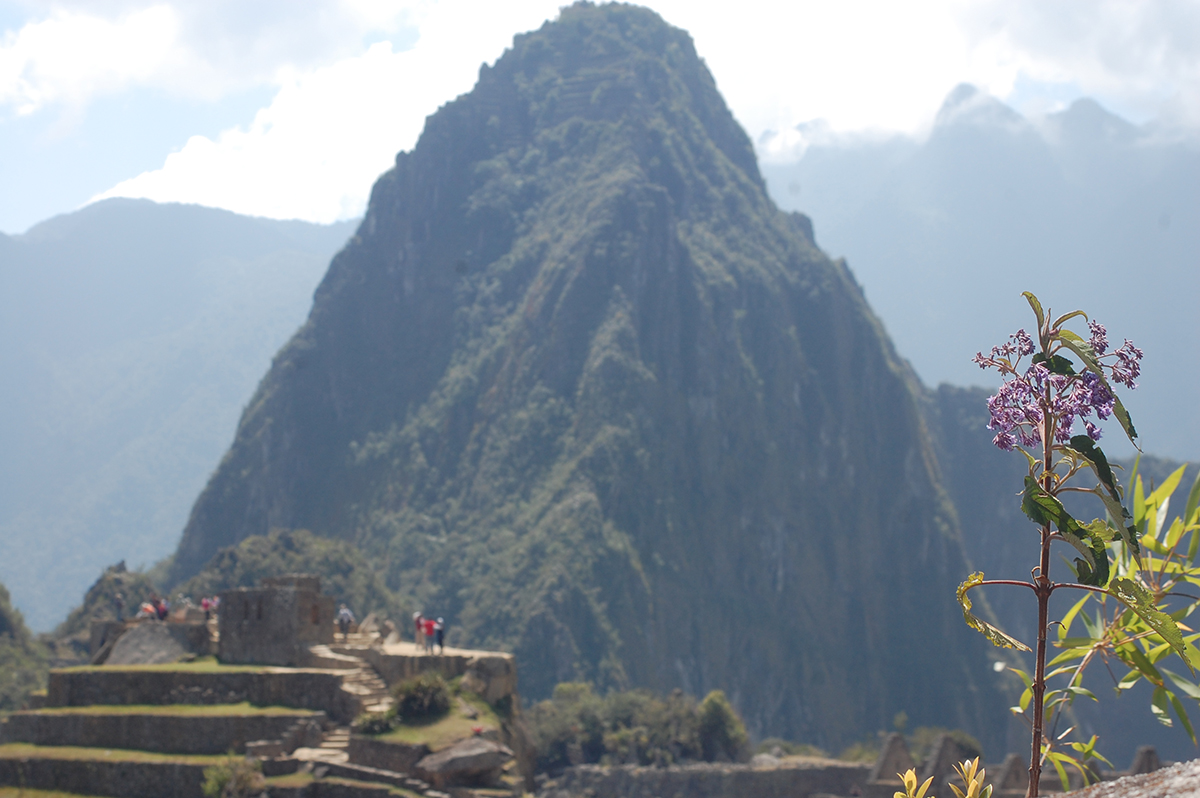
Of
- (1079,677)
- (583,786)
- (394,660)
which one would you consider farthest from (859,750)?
(1079,677)

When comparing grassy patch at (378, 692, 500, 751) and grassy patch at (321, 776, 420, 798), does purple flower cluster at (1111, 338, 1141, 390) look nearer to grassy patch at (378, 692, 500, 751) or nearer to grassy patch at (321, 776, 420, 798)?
grassy patch at (321, 776, 420, 798)

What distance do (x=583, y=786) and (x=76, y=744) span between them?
26566mm

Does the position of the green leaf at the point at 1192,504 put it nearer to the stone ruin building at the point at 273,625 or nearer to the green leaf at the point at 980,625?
the green leaf at the point at 980,625

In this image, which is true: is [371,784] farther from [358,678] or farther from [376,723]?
[358,678]

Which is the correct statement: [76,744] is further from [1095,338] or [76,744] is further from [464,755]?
[1095,338]

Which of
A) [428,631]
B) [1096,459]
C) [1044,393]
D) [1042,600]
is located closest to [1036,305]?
[1044,393]

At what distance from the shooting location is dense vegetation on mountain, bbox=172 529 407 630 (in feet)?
362

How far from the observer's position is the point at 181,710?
30.8 metres

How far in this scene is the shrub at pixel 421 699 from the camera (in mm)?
29656

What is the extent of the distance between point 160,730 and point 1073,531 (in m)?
28.1

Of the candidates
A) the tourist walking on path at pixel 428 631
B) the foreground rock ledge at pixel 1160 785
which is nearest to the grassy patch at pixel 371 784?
the tourist walking on path at pixel 428 631

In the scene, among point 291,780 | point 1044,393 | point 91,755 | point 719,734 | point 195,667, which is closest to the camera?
point 1044,393

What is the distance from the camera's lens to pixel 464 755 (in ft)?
89.5

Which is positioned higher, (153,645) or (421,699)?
(153,645)
